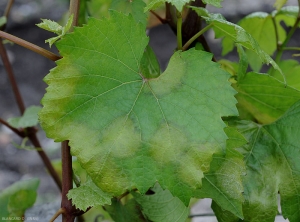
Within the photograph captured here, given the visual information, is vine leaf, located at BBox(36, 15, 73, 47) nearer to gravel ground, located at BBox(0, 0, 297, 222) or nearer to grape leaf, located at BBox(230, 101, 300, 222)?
grape leaf, located at BBox(230, 101, 300, 222)

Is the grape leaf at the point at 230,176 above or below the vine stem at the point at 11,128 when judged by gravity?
above

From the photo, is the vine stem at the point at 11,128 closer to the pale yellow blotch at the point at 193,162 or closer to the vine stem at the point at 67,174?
the vine stem at the point at 67,174

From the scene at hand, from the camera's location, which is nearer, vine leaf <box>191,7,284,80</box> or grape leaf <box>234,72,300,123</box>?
vine leaf <box>191,7,284,80</box>

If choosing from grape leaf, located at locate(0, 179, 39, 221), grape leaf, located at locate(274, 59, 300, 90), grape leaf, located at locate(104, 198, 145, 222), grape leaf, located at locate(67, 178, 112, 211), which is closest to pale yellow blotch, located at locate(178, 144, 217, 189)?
grape leaf, located at locate(67, 178, 112, 211)

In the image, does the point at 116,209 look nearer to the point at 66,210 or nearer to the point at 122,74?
the point at 66,210

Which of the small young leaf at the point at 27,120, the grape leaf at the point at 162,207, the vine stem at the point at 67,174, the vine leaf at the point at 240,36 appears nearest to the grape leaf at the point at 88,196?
the vine stem at the point at 67,174

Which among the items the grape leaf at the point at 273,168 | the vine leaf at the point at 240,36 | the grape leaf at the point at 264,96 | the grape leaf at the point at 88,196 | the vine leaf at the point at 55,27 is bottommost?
the grape leaf at the point at 273,168

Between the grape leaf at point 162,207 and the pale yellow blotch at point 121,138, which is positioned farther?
the grape leaf at point 162,207
